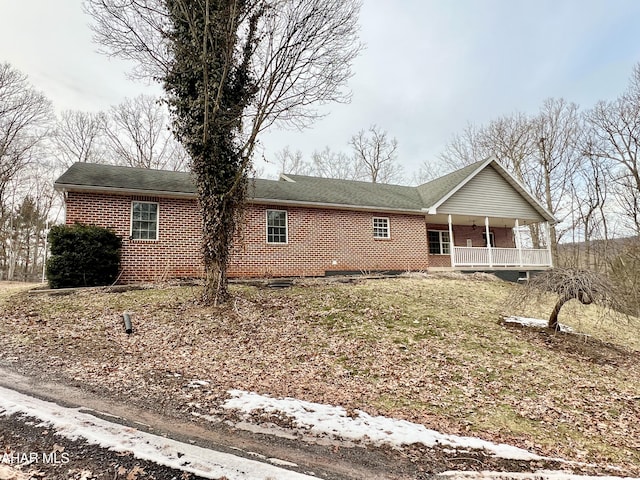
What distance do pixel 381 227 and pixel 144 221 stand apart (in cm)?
934

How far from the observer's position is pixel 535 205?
57.7 feet

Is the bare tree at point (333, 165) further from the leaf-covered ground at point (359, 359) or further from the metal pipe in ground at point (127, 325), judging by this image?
the metal pipe in ground at point (127, 325)

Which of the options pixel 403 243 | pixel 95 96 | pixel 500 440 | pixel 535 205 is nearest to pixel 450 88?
pixel 535 205

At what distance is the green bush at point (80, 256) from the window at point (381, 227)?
32.3 feet

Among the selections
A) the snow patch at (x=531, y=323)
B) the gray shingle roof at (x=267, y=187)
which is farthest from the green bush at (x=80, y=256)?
the snow patch at (x=531, y=323)

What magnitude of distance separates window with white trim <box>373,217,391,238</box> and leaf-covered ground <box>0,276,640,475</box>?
18.0 feet

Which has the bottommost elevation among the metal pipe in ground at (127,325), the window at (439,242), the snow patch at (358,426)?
the snow patch at (358,426)

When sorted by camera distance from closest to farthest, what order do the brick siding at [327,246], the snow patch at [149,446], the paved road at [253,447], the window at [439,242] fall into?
the snow patch at [149,446] → the paved road at [253,447] → the brick siding at [327,246] → the window at [439,242]

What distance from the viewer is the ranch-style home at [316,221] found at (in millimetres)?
11242

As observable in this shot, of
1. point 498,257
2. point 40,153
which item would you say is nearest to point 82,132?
point 40,153

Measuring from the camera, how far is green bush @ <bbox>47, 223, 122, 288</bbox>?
951 cm

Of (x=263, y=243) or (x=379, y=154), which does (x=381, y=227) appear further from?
(x=379, y=154)

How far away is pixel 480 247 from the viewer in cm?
1736

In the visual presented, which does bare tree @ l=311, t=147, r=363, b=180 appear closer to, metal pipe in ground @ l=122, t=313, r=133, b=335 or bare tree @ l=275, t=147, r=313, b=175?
bare tree @ l=275, t=147, r=313, b=175
